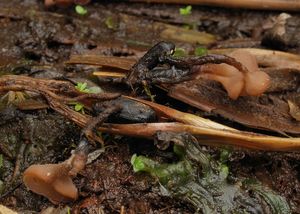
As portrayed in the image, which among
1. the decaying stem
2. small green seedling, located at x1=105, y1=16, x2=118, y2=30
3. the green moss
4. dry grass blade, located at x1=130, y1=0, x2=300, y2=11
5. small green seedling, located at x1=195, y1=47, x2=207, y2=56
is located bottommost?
the green moss

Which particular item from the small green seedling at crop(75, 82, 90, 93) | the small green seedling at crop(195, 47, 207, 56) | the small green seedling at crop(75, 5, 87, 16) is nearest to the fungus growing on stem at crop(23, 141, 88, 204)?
the small green seedling at crop(75, 82, 90, 93)

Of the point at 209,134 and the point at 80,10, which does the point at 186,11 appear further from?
the point at 209,134

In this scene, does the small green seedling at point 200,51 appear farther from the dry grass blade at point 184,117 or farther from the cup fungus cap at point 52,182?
the cup fungus cap at point 52,182

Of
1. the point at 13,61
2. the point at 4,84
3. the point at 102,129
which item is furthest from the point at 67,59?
the point at 102,129

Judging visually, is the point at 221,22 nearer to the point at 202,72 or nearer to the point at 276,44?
the point at 276,44

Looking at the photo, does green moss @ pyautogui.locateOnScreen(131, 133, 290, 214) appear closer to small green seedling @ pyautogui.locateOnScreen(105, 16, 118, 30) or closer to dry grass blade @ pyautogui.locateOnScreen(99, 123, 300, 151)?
dry grass blade @ pyautogui.locateOnScreen(99, 123, 300, 151)

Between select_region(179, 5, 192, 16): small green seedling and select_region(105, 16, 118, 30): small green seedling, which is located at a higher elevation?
select_region(179, 5, 192, 16): small green seedling

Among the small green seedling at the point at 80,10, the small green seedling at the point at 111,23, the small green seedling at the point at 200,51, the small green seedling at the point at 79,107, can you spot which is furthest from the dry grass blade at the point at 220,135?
the small green seedling at the point at 80,10
